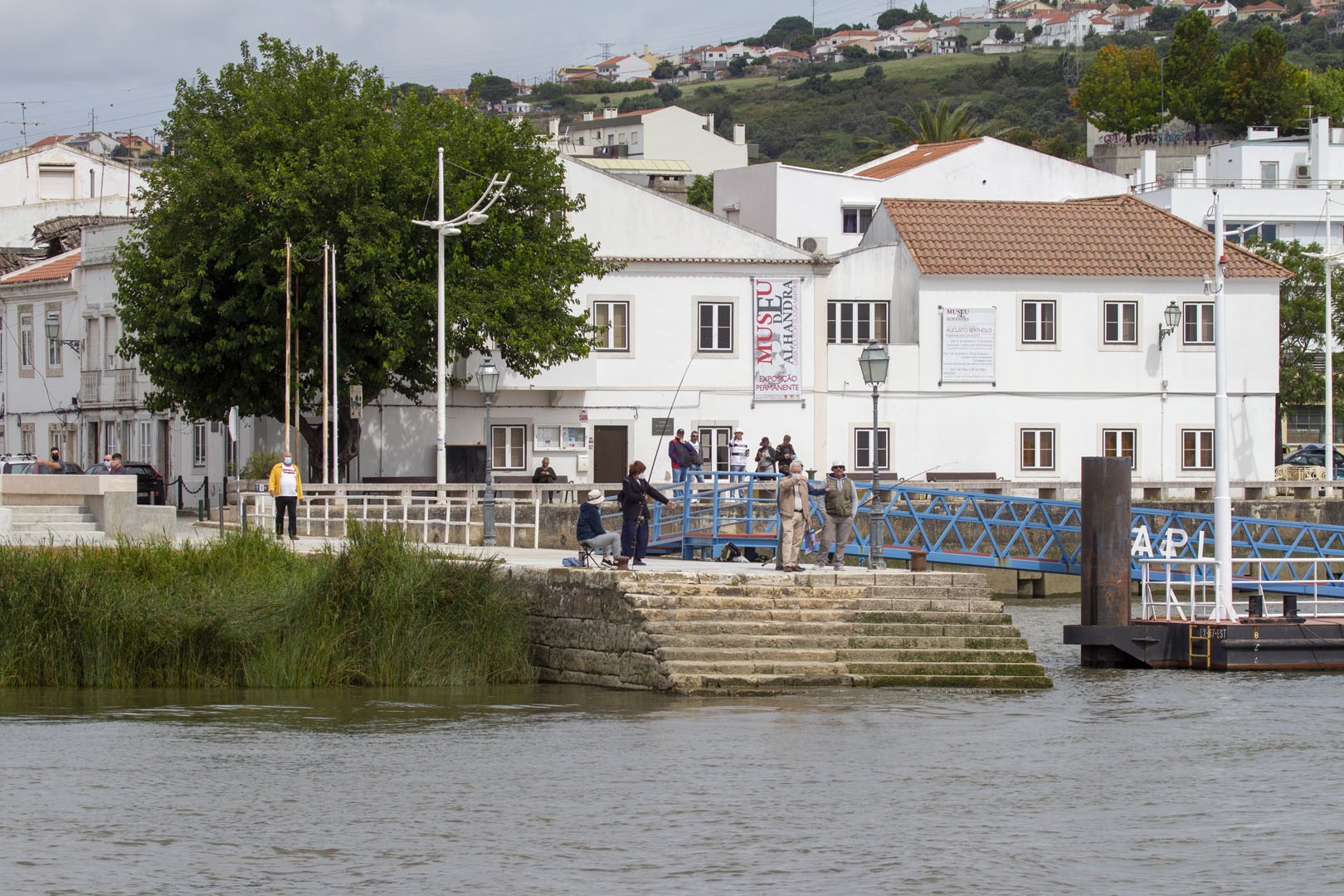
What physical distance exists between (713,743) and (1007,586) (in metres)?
23.2

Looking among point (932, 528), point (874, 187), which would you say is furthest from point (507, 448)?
point (874, 187)

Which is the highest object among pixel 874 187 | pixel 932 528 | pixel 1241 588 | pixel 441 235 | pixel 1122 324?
pixel 874 187

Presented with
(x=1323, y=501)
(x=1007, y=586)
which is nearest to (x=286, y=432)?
(x=1007, y=586)

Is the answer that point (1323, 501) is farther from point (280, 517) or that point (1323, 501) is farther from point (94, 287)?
point (94, 287)

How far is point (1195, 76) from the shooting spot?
351ft

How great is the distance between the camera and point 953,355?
157 ft

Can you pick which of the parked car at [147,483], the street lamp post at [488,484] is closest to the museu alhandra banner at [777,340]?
the street lamp post at [488,484]

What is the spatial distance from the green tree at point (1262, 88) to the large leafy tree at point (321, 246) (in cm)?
7009

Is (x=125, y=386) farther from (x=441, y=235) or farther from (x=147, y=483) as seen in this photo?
(x=441, y=235)

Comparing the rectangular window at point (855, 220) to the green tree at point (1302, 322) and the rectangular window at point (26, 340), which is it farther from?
the rectangular window at point (26, 340)

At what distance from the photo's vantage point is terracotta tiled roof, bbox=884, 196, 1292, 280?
48031 millimetres

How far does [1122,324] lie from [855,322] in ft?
21.5

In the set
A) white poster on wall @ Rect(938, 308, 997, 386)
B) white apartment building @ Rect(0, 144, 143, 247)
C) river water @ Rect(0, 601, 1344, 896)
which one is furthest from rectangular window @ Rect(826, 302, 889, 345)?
white apartment building @ Rect(0, 144, 143, 247)

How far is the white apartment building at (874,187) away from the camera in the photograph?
56094 millimetres
